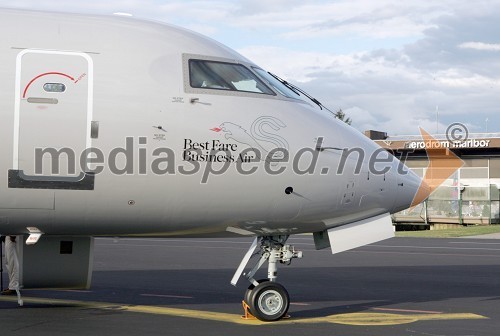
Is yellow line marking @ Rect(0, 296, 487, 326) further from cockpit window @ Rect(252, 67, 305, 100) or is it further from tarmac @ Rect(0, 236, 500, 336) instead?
cockpit window @ Rect(252, 67, 305, 100)

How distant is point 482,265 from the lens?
74.0ft

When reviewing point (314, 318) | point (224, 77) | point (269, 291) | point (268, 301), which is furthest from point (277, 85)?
point (314, 318)

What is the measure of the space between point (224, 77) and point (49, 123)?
2605 millimetres

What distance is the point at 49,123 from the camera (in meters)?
10.8

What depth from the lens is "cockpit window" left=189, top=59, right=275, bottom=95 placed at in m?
11.7

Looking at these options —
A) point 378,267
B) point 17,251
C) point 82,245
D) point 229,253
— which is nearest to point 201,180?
point 82,245

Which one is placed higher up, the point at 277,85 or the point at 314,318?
the point at 277,85

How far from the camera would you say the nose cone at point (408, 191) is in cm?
1247

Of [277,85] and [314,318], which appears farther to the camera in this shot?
[314,318]

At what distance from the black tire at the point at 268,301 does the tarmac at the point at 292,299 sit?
0.51ft

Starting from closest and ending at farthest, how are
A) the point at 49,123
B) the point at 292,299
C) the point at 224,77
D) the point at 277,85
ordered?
the point at 49,123 < the point at 224,77 < the point at 277,85 < the point at 292,299

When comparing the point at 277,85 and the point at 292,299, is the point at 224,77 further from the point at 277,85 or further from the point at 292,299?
the point at 292,299

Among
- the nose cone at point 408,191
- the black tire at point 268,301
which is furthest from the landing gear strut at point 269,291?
the nose cone at point 408,191

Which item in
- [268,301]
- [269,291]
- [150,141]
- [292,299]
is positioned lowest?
[292,299]
